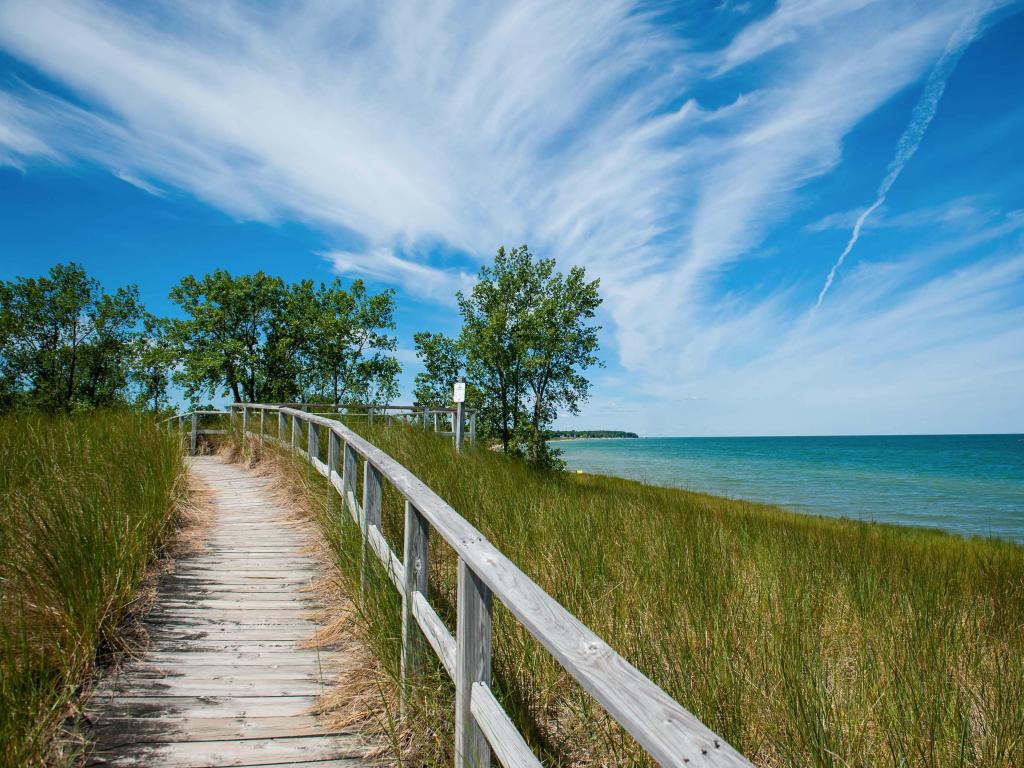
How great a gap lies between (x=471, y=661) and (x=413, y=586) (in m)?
0.95

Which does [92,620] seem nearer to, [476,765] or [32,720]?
[32,720]

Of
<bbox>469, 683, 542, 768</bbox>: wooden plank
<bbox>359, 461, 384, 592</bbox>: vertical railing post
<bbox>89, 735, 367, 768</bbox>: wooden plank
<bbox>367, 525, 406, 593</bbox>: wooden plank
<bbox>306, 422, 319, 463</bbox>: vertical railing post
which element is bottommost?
<bbox>89, 735, 367, 768</bbox>: wooden plank

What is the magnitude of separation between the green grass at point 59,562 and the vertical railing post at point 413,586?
1.48 meters

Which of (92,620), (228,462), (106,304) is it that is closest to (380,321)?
(106,304)

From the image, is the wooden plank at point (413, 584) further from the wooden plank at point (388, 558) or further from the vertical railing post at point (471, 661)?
the vertical railing post at point (471, 661)

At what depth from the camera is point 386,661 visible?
2.87 meters

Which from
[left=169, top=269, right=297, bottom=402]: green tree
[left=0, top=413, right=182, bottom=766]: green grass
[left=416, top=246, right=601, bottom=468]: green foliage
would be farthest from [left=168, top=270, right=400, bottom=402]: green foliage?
[left=0, top=413, right=182, bottom=766]: green grass

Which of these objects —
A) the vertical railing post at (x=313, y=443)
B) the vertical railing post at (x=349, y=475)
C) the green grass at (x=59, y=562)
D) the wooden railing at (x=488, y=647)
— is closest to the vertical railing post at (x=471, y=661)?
the wooden railing at (x=488, y=647)

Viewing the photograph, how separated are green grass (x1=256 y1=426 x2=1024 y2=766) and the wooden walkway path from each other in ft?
1.59

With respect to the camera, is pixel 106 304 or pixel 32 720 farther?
pixel 106 304

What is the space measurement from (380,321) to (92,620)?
1227 inches

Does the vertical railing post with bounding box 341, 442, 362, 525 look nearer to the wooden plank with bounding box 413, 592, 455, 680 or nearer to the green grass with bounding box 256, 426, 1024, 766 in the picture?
the green grass with bounding box 256, 426, 1024, 766

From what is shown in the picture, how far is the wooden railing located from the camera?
993 millimetres

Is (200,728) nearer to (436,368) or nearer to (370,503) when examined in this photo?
(370,503)
